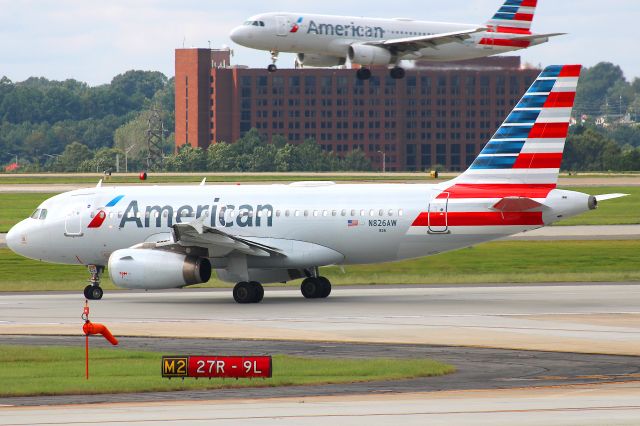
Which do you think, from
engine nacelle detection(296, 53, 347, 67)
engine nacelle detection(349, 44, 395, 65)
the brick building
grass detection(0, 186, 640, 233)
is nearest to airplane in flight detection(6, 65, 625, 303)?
grass detection(0, 186, 640, 233)

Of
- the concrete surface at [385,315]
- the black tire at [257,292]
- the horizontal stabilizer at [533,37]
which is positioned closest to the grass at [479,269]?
the concrete surface at [385,315]

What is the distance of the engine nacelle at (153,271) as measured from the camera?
1607 inches

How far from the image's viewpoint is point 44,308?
134ft

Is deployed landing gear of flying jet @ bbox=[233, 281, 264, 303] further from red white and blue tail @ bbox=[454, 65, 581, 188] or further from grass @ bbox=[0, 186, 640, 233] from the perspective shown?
grass @ bbox=[0, 186, 640, 233]

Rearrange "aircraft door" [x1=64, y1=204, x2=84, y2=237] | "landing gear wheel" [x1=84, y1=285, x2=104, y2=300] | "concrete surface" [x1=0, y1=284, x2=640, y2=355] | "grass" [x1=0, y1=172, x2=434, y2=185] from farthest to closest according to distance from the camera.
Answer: "grass" [x1=0, y1=172, x2=434, y2=185] → "aircraft door" [x1=64, y1=204, x2=84, y2=237] → "landing gear wheel" [x1=84, y1=285, x2=104, y2=300] → "concrete surface" [x1=0, y1=284, x2=640, y2=355]

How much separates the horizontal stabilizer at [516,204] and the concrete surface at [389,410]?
54.8 feet

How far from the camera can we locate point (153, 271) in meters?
40.8

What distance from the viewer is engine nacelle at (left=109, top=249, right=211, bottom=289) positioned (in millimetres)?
40812

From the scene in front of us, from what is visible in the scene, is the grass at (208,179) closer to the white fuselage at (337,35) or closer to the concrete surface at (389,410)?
the white fuselage at (337,35)

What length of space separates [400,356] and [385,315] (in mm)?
8909

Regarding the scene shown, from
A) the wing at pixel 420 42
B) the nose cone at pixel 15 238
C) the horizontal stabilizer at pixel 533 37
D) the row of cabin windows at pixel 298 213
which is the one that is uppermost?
the horizontal stabilizer at pixel 533 37

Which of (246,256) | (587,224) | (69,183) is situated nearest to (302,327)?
(246,256)

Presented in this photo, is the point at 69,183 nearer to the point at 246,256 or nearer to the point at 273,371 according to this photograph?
the point at 246,256

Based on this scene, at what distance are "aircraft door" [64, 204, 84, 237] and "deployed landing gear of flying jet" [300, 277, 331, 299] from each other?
7549mm
